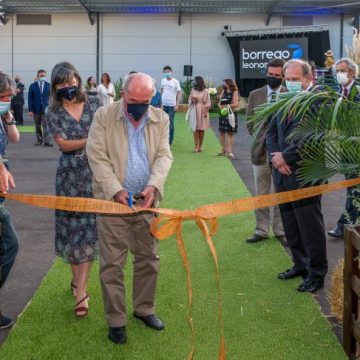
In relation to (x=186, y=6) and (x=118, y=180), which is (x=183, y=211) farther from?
(x=186, y=6)

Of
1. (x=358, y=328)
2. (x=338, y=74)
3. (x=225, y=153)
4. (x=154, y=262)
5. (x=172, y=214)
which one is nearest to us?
(x=358, y=328)

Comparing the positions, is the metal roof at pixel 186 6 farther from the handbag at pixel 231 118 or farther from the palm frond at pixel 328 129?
the palm frond at pixel 328 129

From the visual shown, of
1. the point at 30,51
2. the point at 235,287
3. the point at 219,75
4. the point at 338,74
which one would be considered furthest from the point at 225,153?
the point at 30,51

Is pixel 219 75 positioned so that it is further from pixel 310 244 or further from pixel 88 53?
pixel 310 244

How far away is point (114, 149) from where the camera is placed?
4297 mm

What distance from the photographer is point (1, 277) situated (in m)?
4.54

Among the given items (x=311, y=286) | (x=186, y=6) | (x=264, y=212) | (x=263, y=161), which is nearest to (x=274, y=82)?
(x=263, y=161)

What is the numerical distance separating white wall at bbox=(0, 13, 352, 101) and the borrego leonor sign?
9.75 feet

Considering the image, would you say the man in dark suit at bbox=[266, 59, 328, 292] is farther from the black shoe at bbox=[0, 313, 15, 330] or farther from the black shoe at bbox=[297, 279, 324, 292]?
the black shoe at bbox=[0, 313, 15, 330]

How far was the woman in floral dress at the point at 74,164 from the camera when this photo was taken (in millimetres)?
4711

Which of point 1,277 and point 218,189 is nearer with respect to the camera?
point 1,277

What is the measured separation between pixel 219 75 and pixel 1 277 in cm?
2676

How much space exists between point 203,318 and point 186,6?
2503 centimetres

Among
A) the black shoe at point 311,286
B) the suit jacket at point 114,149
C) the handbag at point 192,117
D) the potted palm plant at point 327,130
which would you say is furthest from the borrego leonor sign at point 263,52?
the suit jacket at point 114,149
